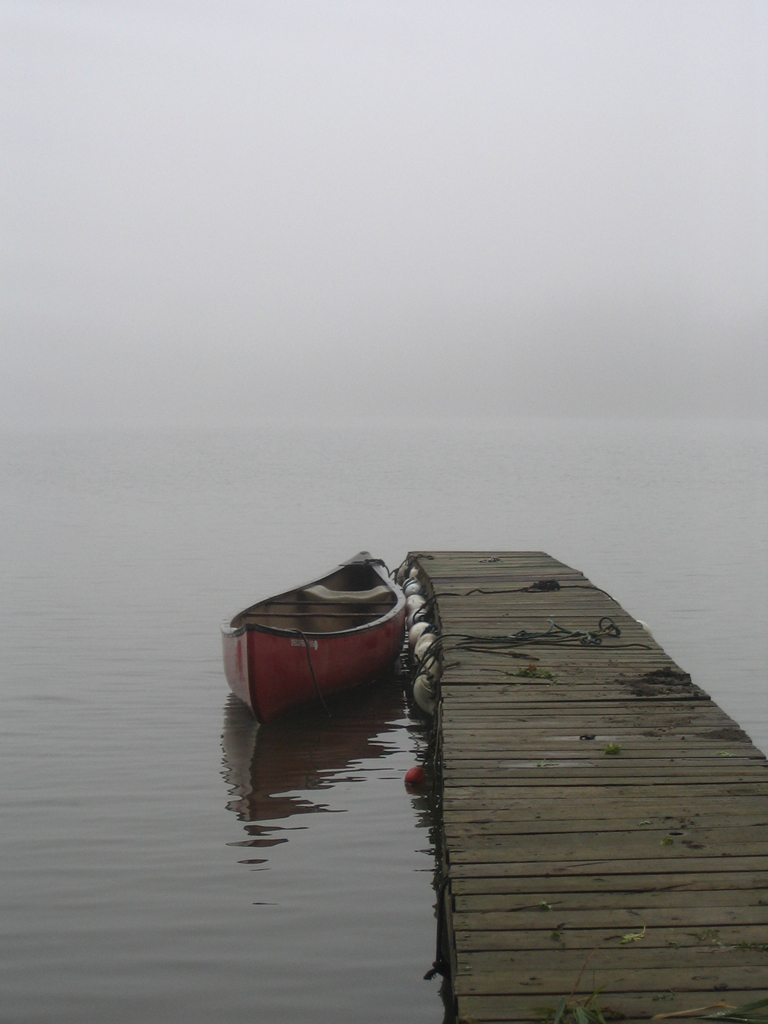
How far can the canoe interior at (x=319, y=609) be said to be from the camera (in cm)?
1217

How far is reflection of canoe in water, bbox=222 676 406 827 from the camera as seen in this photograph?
875 cm

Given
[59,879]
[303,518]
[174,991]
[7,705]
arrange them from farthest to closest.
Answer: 1. [303,518]
2. [7,705]
3. [59,879]
4. [174,991]

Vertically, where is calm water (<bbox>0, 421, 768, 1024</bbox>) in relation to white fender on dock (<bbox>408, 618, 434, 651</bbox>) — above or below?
below

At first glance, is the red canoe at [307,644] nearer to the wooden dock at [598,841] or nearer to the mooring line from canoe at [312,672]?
the mooring line from canoe at [312,672]

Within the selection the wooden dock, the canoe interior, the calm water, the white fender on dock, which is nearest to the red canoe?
the canoe interior

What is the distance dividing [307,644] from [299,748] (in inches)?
44.8

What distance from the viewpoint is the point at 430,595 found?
48.7 ft

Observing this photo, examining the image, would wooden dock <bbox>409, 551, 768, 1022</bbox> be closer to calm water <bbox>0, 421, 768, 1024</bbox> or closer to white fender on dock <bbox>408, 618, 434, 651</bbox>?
calm water <bbox>0, 421, 768, 1024</bbox>

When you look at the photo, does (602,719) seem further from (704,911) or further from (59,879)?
(59,879)

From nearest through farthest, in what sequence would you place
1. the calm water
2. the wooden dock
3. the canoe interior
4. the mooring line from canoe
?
1. the wooden dock
2. the calm water
3. the mooring line from canoe
4. the canoe interior

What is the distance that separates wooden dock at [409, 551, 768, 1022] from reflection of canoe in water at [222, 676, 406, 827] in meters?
1.38

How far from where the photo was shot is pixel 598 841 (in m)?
5.57

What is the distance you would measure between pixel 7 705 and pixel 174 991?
6.65 meters

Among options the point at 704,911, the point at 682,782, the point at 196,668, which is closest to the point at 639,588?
the point at 196,668
